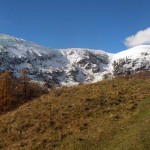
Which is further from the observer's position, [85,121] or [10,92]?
[10,92]

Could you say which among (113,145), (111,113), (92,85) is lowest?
(113,145)

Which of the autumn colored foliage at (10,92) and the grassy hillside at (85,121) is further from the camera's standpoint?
the autumn colored foliage at (10,92)

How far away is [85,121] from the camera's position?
33.4 metres

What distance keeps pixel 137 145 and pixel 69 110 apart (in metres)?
10.0

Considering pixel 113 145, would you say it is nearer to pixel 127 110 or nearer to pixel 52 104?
pixel 127 110

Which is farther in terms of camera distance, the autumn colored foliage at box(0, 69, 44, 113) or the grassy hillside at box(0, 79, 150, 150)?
the autumn colored foliage at box(0, 69, 44, 113)

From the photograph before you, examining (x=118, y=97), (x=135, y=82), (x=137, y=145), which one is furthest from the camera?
(x=135, y=82)

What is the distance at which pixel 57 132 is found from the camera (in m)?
32.2

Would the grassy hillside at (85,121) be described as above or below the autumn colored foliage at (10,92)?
below

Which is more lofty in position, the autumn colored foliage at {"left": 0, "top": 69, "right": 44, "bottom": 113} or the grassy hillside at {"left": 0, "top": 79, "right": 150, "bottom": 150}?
the autumn colored foliage at {"left": 0, "top": 69, "right": 44, "bottom": 113}

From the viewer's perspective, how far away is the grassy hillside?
97.6 ft

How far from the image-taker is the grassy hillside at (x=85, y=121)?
29.8 metres

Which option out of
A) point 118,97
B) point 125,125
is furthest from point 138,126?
point 118,97

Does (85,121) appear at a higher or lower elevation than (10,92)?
lower
